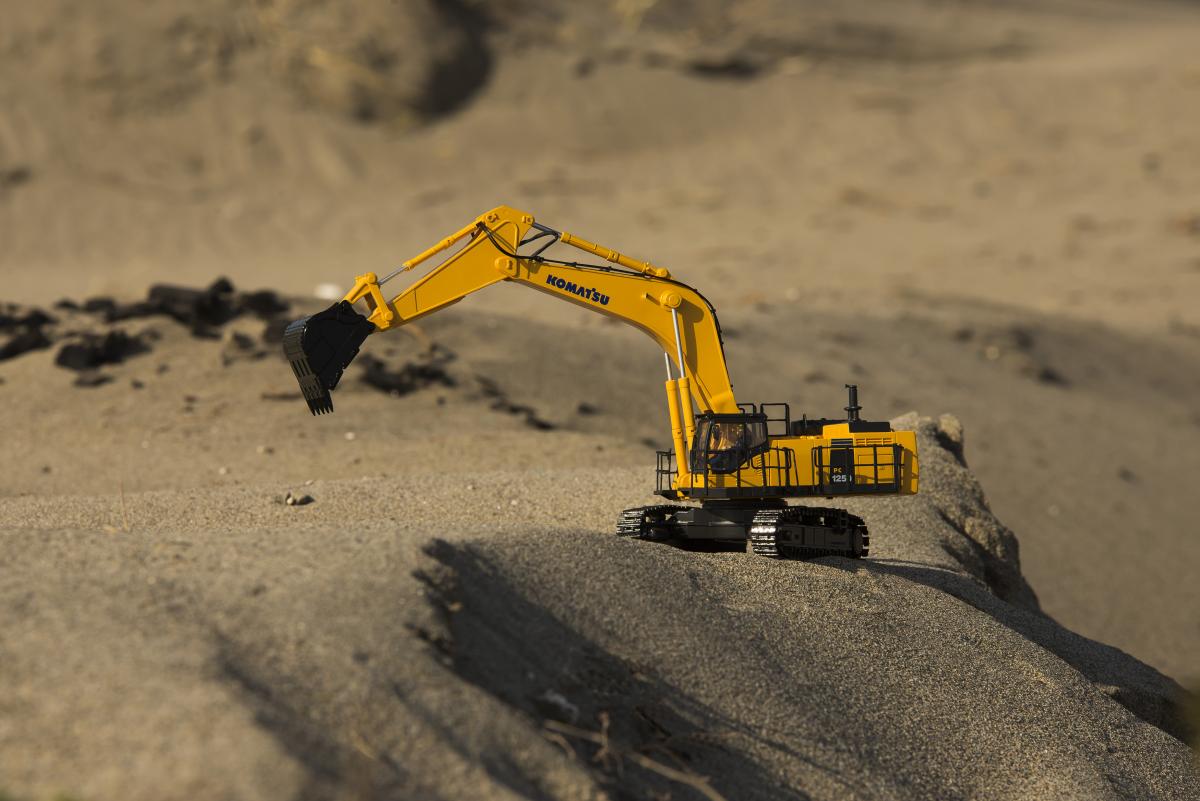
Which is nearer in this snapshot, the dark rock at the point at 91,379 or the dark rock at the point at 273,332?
the dark rock at the point at 91,379

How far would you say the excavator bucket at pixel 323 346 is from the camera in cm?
907

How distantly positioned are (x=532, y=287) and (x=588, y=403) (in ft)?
21.0

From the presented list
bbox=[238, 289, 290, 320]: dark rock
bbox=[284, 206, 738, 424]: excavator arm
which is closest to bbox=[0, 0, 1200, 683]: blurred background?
bbox=[238, 289, 290, 320]: dark rock

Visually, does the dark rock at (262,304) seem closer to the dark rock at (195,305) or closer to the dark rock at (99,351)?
the dark rock at (195,305)

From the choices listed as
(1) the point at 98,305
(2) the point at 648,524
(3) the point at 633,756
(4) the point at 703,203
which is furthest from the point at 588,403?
(4) the point at 703,203

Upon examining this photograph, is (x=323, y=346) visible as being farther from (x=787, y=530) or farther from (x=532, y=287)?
(x=787, y=530)

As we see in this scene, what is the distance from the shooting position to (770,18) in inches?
1256

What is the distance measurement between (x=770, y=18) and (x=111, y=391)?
2099cm

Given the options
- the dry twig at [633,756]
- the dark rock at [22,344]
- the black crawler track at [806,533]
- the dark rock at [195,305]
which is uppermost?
the dark rock at [195,305]

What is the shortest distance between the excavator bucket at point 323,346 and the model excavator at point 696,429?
0.01 m

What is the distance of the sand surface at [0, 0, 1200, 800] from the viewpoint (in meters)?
6.19

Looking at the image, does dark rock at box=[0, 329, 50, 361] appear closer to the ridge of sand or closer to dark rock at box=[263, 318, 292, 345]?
dark rock at box=[263, 318, 292, 345]

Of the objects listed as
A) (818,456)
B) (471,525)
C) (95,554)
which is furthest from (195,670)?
(818,456)

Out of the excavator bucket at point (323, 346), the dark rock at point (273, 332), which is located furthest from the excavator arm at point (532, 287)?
the dark rock at point (273, 332)
